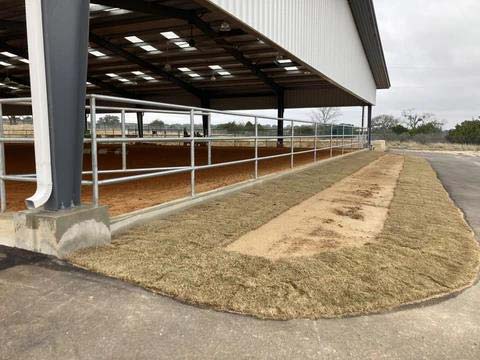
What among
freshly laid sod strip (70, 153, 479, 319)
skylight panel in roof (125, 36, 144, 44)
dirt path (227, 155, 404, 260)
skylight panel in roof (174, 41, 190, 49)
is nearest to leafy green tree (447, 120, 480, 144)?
skylight panel in roof (174, 41, 190, 49)

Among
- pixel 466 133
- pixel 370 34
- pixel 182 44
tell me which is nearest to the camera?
pixel 182 44

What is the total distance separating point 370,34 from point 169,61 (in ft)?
36.8

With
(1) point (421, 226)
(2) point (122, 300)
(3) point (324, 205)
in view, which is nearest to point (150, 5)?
(3) point (324, 205)

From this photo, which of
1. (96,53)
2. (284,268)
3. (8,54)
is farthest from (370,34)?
(284,268)

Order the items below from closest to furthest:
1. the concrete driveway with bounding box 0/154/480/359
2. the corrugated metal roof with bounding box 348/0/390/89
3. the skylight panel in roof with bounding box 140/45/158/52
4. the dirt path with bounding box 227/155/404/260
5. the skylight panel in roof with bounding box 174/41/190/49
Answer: the concrete driveway with bounding box 0/154/480/359 < the dirt path with bounding box 227/155/404/260 < the skylight panel in roof with bounding box 174/41/190/49 < the skylight panel in roof with bounding box 140/45/158/52 < the corrugated metal roof with bounding box 348/0/390/89

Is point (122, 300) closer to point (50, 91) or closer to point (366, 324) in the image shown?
point (366, 324)

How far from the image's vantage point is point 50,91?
3.19 meters

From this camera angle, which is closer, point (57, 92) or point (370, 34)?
point (57, 92)

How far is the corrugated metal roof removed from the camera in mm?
18297

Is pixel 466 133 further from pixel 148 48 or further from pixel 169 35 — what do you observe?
pixel 169 35

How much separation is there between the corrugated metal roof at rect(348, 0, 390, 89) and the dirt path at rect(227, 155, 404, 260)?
14.0 metres

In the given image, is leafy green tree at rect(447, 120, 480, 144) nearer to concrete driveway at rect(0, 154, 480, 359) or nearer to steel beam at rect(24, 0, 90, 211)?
concrete driveway at rect(0, 154, 480, 359)

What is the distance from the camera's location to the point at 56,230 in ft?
10.5

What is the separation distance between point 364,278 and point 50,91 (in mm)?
3057
